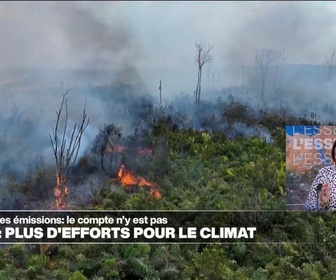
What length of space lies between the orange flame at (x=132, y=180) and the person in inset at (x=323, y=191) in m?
1.22

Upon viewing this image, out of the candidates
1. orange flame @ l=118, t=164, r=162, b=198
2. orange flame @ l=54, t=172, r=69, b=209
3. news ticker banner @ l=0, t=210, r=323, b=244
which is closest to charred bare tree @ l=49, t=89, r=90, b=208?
orange flame @ l=54, t=172, r=69, b=209

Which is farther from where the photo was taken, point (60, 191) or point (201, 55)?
point (60, 191)

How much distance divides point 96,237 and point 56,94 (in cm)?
116

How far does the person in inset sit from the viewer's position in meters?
4.65

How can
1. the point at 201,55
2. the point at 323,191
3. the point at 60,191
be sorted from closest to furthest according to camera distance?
1. the point at 201,55
2. the point at 60,191
3. the point at 323,191

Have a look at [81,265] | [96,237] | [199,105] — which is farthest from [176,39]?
[81,265]

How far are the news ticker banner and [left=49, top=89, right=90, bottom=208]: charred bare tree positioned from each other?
0.72 ft

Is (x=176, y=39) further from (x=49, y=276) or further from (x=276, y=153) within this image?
(x=49, y=276)

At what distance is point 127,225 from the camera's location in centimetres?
456

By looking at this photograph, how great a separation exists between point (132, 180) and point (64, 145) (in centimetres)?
59

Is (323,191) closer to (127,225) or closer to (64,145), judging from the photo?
(127,225)

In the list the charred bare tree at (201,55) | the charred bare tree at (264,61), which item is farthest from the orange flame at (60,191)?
the charred bare tree at (264,61)

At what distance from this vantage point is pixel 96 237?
460 centimetres

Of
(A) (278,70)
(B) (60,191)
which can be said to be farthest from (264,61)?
(B) (60,191)
